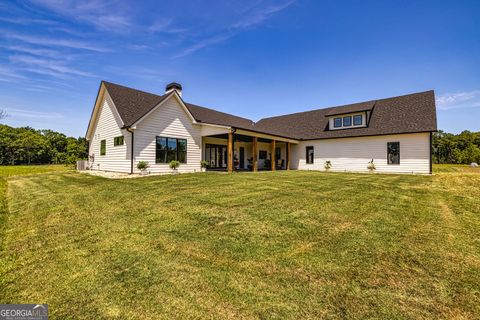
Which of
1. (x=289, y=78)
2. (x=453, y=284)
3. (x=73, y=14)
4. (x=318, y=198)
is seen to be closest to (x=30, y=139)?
(x=73, y=14)

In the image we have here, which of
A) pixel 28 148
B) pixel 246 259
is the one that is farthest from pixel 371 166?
pixel 28 148

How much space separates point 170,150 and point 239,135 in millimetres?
5989

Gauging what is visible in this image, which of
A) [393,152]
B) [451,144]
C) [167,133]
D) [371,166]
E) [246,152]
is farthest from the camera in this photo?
[451,144]

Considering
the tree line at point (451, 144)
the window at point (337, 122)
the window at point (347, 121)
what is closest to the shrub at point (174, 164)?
the window at point (337, 122)

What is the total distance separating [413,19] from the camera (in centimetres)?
1089

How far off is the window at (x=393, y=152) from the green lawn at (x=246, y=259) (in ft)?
39.0

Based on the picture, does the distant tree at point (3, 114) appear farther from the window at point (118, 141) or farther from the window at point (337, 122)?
the window at point (337, 122)

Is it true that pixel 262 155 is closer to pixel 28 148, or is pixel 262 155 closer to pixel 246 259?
pixel 246 259

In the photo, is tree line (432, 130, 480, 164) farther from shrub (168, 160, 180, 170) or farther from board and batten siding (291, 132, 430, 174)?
shrub (168, 160, 180, 170)

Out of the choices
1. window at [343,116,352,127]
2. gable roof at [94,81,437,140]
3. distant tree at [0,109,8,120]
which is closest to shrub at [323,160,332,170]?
gable roof at [94,81,437,140]

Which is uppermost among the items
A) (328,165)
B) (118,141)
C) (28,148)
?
(28,148)

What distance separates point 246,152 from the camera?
915 inches

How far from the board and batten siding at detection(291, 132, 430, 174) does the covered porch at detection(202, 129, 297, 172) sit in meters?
2.00

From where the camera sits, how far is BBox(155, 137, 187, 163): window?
14.0m
